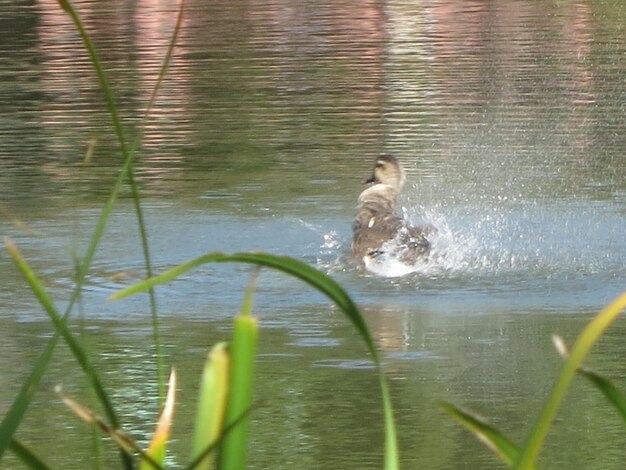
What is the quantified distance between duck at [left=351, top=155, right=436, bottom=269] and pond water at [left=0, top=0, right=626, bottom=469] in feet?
0.41

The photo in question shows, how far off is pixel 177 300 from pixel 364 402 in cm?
204

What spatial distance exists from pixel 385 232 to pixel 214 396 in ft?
21.8

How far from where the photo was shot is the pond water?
5.70m

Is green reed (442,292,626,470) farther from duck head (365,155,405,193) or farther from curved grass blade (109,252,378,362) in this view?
duck head (365,155,405,193)

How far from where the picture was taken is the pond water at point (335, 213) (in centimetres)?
570

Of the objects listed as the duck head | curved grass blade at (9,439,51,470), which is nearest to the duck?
the duck head

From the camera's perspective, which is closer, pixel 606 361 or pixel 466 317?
pixel 606 361

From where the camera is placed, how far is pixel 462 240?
29.3 feet

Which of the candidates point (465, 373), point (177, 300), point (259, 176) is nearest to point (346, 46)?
point (259, 176)

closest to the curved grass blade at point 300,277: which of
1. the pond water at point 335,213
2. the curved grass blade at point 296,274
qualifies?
the curved grass blade at point 296,274

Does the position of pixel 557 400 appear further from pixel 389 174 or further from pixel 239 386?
pixel 389 174

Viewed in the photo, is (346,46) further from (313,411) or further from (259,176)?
(313,411)

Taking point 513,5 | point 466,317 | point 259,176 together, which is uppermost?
point 466,317

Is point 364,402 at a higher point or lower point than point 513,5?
higher
